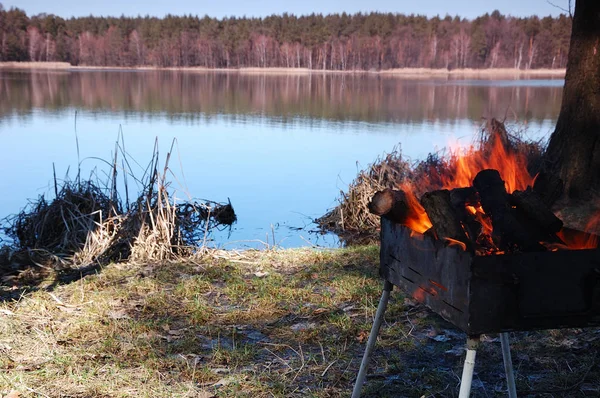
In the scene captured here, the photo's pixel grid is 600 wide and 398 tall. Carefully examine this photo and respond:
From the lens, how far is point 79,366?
308 centimetres

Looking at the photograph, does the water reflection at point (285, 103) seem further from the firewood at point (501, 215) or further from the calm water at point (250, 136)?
the firewood at point (501, 215)

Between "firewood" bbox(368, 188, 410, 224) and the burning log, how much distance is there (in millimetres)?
193

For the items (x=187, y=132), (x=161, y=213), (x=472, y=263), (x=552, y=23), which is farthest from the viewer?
(x=552, y=23)

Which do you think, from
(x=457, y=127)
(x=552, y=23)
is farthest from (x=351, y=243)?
(x=552, y=23)

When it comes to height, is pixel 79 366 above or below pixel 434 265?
below

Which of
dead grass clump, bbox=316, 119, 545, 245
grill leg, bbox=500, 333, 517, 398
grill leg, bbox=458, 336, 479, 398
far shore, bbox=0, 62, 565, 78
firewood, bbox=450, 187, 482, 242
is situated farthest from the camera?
far shore, bbox=0, 62, 565, 78

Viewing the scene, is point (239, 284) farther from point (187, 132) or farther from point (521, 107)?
point (521, 107)

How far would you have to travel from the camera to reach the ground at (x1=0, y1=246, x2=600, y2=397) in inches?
117

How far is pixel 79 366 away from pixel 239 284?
1.58 m

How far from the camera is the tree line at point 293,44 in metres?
63.3

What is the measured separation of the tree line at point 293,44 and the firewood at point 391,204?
6303cm

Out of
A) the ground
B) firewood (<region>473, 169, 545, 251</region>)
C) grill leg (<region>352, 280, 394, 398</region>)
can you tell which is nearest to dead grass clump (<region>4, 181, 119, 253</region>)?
the ground

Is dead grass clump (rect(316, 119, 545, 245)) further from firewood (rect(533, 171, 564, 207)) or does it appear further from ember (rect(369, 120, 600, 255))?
ember (rect(369, 120, 600, 255))

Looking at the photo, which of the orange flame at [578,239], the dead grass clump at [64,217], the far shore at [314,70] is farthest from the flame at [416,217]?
the far shore at [314,70]
